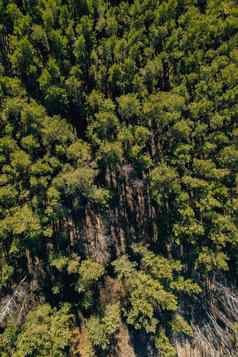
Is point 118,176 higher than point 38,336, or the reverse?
point 118,176

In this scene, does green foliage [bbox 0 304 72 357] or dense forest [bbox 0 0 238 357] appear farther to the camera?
dense forest [bbox 0 0 238 357]

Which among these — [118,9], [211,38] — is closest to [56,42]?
[118,9]

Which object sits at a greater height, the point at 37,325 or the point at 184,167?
the point at 184,167

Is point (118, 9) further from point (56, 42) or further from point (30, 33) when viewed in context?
point (30, 33)

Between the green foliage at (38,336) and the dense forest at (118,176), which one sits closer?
the green foliage at (38,336)

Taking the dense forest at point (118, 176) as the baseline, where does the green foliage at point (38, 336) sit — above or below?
below

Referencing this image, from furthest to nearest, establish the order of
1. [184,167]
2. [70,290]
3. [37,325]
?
[70,290]
[184,167]
[37,325]

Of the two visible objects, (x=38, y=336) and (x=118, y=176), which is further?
(x=118, y=176)

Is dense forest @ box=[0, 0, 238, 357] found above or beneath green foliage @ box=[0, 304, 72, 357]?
above
